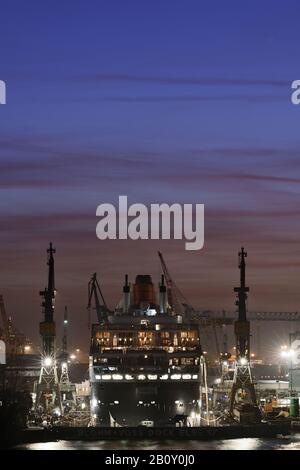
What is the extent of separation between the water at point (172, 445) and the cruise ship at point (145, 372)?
5.83m

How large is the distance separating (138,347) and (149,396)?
827cm

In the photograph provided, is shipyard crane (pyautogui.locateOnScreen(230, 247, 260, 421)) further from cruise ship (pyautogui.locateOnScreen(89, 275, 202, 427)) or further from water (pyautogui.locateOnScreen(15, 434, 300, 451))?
water (pyautogui.locateOnScreen(15, 434, 300, 451))

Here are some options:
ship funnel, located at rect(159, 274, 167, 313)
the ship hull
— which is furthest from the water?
ship funnel, located at rect(159, 274, 167, 313)

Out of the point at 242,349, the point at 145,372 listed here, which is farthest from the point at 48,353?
the point at 242,349

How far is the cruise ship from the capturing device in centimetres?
11119

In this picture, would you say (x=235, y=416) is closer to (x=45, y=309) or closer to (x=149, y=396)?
(x=149, y=396)

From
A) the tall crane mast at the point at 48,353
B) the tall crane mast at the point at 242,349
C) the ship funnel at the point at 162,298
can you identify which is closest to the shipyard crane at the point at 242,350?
the tall crane mast at the point at 242,349

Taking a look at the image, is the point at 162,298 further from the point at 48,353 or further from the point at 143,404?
the point at 143,404

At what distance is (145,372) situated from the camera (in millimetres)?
113562

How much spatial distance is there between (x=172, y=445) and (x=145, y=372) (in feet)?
42.6

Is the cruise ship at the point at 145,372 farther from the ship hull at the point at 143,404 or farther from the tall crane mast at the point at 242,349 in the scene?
the tall crane mast at the point at 242,349
